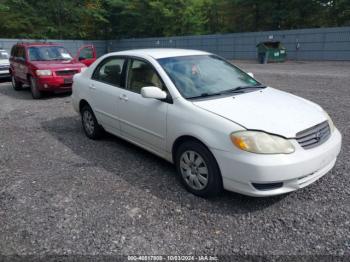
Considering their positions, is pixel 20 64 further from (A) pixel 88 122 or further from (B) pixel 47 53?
(A) pixel 88 122

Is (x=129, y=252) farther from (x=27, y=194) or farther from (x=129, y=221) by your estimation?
(x=27, y=194)

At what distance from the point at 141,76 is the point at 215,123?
1575 mm

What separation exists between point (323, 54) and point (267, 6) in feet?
43.3

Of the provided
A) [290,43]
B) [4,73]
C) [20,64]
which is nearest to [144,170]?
[20,64]

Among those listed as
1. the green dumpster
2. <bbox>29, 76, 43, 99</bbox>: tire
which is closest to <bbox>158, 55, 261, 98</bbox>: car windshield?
<bbox>29, 76, 43, 99</bbox>: tire

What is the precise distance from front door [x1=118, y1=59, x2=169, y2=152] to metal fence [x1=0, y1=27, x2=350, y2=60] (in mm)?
19817

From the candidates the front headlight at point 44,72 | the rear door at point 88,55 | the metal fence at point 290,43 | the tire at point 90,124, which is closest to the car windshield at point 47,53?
the rear door at point 88,55

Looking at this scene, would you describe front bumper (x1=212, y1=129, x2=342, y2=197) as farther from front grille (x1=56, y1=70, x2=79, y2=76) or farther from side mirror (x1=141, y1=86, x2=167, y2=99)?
front grille (x1=56, y1=70, x2=79, y2=76)

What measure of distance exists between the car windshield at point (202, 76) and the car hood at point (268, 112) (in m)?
0.26

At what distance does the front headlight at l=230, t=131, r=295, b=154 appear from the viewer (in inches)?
116

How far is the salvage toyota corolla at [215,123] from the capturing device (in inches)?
118

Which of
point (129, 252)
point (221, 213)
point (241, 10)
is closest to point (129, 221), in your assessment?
point (129, 252)

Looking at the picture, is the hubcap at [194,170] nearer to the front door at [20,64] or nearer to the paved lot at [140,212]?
the paved lot at [140,212]

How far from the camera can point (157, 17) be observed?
3641cm
